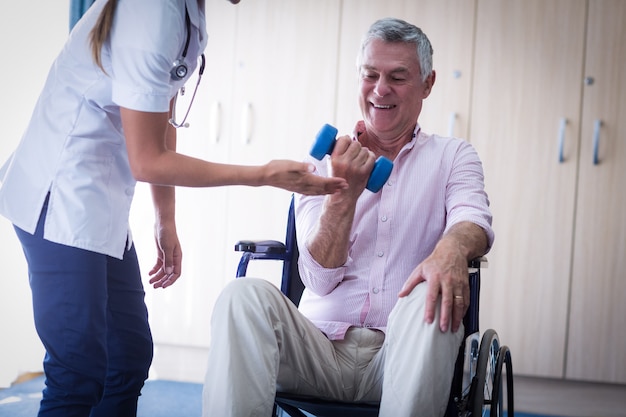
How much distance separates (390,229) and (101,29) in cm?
83

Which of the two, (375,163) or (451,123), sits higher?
(451,123)

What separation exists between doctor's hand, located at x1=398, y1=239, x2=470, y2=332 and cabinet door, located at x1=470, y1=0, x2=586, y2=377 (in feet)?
6.05

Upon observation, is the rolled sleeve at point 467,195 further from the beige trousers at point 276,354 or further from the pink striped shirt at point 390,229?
the beige trousers at point 276,354

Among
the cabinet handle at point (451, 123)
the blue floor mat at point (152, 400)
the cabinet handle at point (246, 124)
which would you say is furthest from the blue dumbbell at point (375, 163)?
the cabinet handle at point (246, 124)

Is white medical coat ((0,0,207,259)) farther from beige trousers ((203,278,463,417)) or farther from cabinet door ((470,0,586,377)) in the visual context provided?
cabinet door ((470,0,586,377))

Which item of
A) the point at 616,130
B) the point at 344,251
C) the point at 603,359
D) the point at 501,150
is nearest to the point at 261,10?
the point at 501,150

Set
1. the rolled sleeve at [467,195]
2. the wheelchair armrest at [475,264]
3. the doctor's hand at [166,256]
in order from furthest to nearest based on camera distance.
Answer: the doctor's hand at [166,256]
the rolled sleeve at [467,195]
the wheelchair armrest at [475,264]

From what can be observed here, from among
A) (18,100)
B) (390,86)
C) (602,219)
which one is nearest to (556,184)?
(602,219)

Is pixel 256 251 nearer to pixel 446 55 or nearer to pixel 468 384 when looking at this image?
pixel 468 384

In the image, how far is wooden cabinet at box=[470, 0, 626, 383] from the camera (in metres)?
3.02

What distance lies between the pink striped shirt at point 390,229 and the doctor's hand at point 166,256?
12.7 inches

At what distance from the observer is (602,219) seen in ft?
9.91

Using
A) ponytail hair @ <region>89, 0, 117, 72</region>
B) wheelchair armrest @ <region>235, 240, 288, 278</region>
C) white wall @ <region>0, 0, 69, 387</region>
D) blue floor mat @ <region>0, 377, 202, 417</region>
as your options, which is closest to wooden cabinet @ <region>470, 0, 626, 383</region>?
blue floor mat @ <region>0, 377, 202, 417</region>

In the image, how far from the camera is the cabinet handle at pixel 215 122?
10.9 ft
